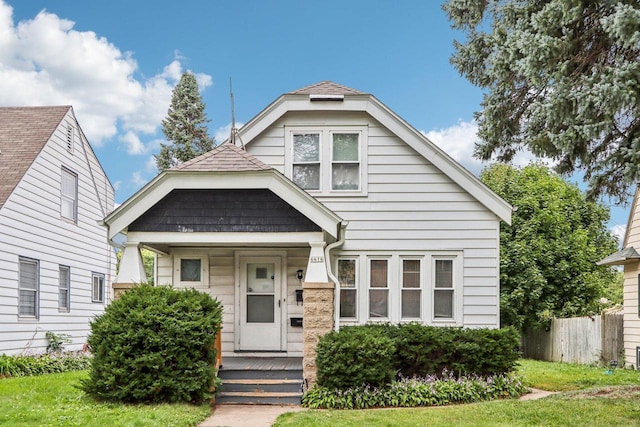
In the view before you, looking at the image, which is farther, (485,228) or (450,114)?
(450,114)

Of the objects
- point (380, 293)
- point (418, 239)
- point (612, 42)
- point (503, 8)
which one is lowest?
point (380, 293)

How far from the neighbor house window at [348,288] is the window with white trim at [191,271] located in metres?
2.65

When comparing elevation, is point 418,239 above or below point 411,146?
below

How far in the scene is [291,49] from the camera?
604 inches

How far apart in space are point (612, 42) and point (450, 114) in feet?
20.4

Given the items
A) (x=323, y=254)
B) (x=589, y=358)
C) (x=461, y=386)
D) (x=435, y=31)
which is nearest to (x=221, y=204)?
(x=323, y=254)

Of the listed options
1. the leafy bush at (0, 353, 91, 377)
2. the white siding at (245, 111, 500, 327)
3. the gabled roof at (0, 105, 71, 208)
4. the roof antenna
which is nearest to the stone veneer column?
the white siding at (245, 111, 500, 327)

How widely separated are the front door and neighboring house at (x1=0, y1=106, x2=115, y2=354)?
19.2ft

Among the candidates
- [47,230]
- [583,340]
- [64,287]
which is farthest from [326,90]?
[583,340]

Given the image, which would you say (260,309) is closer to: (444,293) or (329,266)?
(329,266)

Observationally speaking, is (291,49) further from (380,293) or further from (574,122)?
(574,122)

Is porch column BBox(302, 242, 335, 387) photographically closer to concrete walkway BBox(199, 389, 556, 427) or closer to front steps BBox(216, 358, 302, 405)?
front steps BBox(216, 358, 302, 405)

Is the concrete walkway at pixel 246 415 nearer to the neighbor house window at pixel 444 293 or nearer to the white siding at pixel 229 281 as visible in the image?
the white siding at pixel 229 281

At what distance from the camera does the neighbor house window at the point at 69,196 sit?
17.9m
